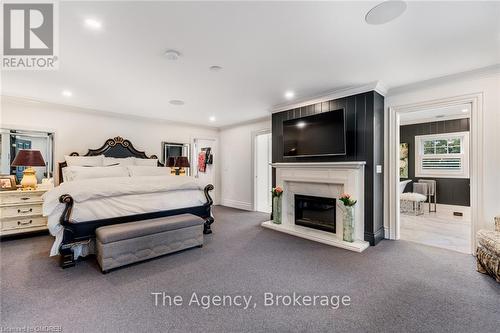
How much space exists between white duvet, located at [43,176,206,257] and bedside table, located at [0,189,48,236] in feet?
2.84

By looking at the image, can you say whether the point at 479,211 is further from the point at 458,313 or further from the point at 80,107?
the point at 80,107

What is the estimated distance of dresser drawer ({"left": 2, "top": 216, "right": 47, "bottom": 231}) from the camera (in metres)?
3.65

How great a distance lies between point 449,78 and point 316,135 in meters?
1.96

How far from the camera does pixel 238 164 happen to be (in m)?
6.56

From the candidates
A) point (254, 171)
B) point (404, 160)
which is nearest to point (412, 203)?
point (404, 160)

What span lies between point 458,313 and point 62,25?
4.24 meters

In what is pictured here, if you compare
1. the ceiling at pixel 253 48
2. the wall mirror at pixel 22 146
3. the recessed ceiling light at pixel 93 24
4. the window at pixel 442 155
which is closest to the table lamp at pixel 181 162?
the ceiling at pixel 253 48

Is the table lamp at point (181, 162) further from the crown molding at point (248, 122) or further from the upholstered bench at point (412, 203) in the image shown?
the upholstered bench at point (412, 203)

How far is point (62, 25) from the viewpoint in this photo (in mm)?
2041

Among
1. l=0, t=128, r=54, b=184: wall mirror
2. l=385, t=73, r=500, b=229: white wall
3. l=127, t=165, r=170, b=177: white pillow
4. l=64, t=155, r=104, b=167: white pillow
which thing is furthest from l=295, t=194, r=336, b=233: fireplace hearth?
l=0, t=128, r=54, b=184: wall mirror

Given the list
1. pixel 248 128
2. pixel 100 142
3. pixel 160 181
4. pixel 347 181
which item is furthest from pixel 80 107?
pixel 347 181

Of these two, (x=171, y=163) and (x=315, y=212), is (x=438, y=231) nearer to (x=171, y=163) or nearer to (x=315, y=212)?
(x=315, y=212)

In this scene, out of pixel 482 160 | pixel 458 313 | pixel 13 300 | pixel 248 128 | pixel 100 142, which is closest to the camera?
pixel 458 313

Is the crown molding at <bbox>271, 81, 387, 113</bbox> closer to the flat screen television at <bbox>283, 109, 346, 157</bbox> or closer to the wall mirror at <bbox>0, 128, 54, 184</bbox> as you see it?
the flat screen television at <bbox>283, 109, 346, 157</bbox>
